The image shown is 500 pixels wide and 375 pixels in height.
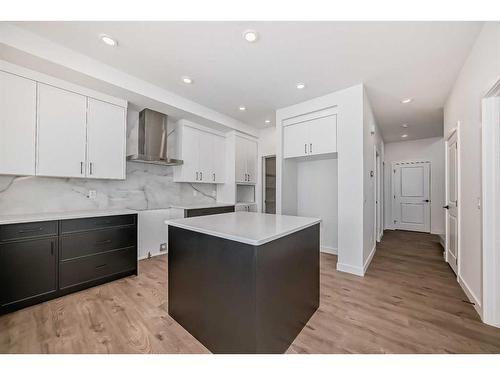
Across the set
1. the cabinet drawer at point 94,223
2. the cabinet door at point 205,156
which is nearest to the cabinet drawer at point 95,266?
the cabinet drawer at point 94,223

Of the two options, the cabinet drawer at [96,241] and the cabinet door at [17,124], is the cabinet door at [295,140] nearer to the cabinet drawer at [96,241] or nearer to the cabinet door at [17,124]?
the cabinet drawer at [96,241]

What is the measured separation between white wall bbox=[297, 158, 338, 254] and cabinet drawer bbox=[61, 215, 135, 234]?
306 cm

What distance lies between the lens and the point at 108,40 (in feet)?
6.70

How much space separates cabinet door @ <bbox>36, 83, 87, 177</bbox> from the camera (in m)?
2.30

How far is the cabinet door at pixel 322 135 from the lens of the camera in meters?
3.21

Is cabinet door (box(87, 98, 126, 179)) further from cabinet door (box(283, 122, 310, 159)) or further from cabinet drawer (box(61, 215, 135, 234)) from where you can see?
cabinet door (box(283, 122, 310, 159))

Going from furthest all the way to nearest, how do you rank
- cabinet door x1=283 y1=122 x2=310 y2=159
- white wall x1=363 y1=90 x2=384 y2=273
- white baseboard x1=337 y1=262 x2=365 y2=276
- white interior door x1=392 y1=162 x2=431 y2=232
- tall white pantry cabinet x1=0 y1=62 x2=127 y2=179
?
1. white interior door x1=392 y1=162 x2=431 y2=232
2. cabinet door x1=283 y1=122 x2=310 y2=159
3. white wall x1=363 y1=90 x2=384 y2=273
4. white baseboard x1=337 y1=262 x2=365 y2=276
5. tall white pantry cabinet x1=0 y1=62 x2=127 y2=179

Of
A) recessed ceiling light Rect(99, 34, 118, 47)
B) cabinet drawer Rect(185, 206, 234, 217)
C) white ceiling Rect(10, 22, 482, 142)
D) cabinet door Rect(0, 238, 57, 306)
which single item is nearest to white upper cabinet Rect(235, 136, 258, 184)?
cabinet drawer Rect(185, 206, 234, 217)

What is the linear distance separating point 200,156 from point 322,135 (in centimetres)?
233

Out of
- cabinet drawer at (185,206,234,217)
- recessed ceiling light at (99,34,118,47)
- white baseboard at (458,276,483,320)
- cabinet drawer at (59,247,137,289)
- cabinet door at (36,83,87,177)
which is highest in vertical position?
recessed ceiling light at (99,34,118,47)

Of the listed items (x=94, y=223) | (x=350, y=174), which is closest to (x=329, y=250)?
(x=350, y=174)

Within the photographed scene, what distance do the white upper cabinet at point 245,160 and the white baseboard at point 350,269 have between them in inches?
103
